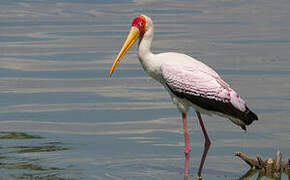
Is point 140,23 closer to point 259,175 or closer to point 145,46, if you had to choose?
point 145,46

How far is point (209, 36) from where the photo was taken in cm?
2636

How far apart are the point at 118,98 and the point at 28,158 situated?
4629 millimetres

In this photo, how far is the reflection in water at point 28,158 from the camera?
12.6 m

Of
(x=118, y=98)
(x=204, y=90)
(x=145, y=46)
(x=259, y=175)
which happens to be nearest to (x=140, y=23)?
(x=145, y=46)

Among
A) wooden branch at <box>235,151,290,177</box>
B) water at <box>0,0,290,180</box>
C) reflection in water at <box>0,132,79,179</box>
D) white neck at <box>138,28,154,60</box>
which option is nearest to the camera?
reflection in water at <box>0,132,79,179</box>

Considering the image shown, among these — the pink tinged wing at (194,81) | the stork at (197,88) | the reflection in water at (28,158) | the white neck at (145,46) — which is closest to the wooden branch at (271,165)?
the stork at (197,88)

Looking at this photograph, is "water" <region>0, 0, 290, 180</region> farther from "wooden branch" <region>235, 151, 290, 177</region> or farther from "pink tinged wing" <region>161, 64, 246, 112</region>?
"pink tinged wing" <region>161, 64, 246, 112</region>

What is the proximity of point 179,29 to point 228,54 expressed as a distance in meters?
5.41

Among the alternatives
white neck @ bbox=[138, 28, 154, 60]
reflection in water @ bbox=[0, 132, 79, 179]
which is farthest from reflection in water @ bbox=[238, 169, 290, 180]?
reflection in water @ bbox=[0, 132, 79, 179]

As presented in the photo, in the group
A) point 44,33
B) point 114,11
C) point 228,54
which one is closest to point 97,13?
point 114,11

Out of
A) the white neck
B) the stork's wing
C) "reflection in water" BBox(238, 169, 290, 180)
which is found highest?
the white neck

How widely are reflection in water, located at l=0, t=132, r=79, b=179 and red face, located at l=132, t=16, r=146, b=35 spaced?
199cm

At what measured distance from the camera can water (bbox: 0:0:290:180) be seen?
13453 mm

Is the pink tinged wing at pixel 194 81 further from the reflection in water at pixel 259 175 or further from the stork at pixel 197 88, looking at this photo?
the reflection in water at pixel 259 175
